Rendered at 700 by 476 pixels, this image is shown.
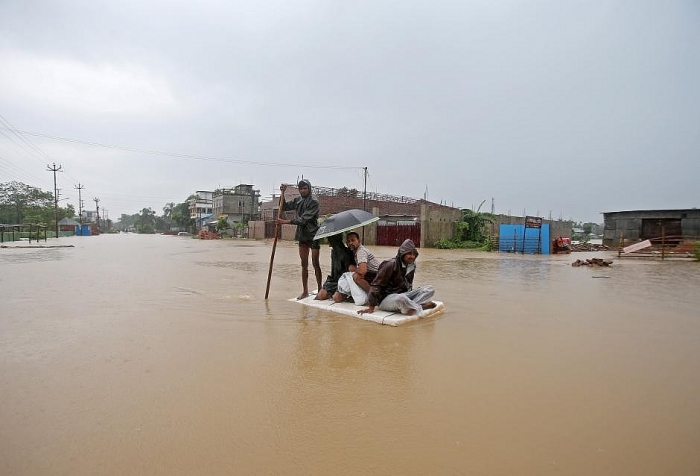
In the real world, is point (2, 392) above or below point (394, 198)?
below

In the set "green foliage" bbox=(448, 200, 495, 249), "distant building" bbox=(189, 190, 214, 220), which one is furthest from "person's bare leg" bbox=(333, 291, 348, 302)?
"distant building" bbox=(189, 190, 214, 220)

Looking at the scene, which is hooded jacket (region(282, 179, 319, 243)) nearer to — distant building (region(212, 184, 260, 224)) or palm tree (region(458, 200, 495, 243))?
palm tree (region(458, 200, 495, 243))

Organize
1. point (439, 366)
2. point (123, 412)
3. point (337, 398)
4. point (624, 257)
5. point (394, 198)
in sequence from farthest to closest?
point (394, 198)
point (624, 257)
point (439, 366)
point (337, 398)
point (123, 412)

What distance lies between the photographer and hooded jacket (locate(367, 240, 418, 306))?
4688 millimetres

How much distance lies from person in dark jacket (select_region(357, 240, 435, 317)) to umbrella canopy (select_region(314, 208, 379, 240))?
65cm

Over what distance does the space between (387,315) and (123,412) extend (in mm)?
2952

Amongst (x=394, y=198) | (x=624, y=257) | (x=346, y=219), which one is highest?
(x=394, y=198)

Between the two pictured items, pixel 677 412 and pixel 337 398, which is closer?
pixel 677 412

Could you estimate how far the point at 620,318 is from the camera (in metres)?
4.94

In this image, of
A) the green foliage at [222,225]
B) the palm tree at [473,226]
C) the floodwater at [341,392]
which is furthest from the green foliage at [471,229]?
the green foliage at [222,225]

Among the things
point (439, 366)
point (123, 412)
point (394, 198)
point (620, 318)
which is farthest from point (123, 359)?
point (394, 198)

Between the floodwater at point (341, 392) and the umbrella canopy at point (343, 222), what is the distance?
109 centimetres

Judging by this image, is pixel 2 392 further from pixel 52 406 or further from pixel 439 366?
pixel 439 366

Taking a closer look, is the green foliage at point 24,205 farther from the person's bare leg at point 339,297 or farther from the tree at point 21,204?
the person's bare leg at point 339,297
